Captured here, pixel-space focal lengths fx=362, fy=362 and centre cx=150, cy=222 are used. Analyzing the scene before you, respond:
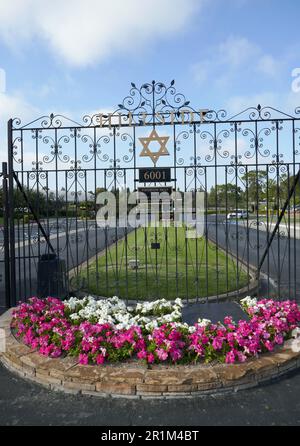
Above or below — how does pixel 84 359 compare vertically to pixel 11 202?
below

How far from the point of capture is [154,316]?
16.9 ft

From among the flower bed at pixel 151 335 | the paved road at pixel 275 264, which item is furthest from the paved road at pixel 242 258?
the flower bed at pixel 151 335

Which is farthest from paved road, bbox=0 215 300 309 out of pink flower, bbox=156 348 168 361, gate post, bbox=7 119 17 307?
pink flower, bbox=156 348 168 361

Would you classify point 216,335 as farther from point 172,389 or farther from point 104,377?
point 104,377

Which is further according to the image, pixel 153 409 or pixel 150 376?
pixel 150 376

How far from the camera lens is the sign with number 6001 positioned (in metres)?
5.48

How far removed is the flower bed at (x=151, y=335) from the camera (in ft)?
12.3

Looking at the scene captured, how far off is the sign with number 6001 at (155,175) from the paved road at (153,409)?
10.3 ft

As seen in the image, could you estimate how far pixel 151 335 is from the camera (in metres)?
3.99

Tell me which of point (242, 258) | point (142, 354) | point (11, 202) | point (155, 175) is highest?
point (155, 175)

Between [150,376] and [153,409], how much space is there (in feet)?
1.09

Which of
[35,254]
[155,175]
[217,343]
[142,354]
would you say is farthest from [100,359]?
[35,254]

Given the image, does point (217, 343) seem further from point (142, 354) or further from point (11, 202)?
point (11, 202)

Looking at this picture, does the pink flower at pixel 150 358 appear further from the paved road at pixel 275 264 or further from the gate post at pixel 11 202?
the gate post at pixel 11 202
